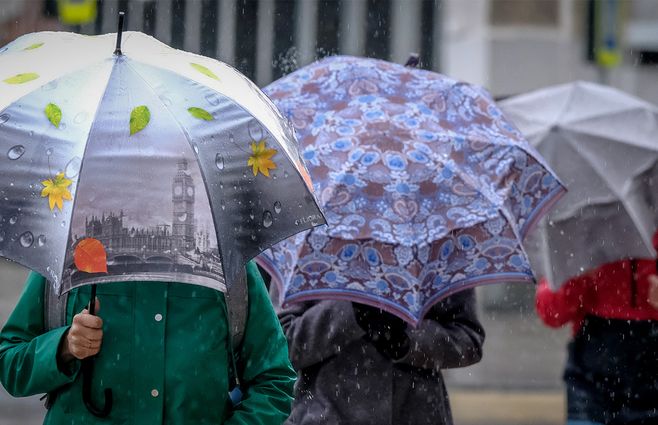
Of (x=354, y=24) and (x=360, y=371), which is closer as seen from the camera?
(x=360, y=371)

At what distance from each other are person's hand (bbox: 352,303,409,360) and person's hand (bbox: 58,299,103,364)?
45.0 inches

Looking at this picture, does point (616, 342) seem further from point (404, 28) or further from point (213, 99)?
point (404, 28)

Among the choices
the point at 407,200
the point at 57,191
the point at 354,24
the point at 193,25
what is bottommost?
the point at 193,25

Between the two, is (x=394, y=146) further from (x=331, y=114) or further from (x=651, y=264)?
(x=651, y=264)

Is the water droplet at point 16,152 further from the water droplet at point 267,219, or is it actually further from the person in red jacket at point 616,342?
the person in red jacket at point 616,342

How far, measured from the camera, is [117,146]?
2861mm

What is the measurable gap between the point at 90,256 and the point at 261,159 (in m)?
0.51

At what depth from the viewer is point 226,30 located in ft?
61.8

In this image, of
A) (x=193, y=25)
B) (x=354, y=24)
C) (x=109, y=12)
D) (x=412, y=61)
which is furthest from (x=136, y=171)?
(x=193, y=25)

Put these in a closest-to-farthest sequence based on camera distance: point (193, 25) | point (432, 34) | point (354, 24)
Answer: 1. point (432, 34)
2. point (354, 24)
3. point (193, 25)

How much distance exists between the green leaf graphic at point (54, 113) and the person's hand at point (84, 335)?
0.46m

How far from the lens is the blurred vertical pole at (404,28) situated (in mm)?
18391

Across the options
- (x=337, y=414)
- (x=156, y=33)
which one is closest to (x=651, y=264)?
(x=337, y=414)

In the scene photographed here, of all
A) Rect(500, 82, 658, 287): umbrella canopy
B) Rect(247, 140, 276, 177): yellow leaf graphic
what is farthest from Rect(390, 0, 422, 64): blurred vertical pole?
Rect(247, 140, 276, 177): yellow leaf graphic
